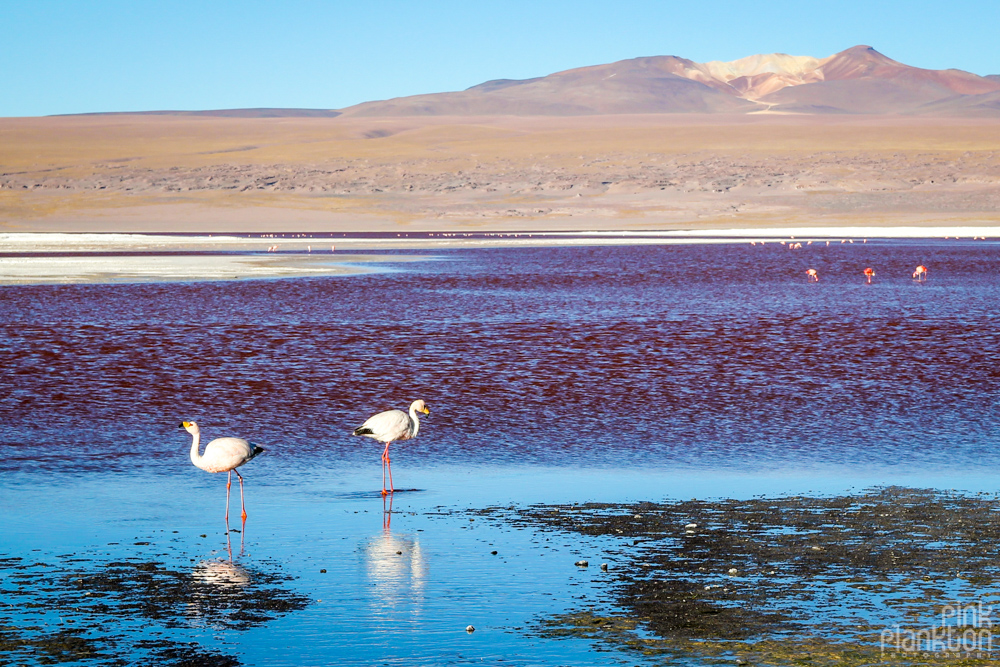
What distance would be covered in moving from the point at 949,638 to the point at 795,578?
118 cm

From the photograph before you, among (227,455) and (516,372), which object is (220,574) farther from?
(516,372)

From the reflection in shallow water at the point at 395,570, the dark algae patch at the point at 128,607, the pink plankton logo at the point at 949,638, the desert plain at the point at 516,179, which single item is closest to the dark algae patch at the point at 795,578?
the pink plankton logo at the point at 949,638

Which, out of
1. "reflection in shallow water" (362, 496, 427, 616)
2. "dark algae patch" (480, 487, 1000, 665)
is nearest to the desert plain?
"dark algae patch" (480, 487, 1000, 665)

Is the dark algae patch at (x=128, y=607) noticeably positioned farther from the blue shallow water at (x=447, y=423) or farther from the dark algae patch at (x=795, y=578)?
the dark algae patch at (x=795, y=578)

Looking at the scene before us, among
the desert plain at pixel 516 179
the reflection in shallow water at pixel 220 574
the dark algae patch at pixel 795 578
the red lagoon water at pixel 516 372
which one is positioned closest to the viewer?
the dark algae patch at pixel 795 578

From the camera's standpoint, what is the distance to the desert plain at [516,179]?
82.6 meters

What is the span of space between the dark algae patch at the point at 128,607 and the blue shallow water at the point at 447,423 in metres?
0.19

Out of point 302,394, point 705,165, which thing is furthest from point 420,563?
point 705,165

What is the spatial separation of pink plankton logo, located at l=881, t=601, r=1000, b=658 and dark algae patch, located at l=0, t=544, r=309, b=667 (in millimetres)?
3040

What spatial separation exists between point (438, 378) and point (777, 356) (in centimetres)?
500

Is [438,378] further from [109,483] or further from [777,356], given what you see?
[109,483]

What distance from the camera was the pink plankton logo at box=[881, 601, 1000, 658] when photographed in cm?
630

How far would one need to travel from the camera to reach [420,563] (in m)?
8.01

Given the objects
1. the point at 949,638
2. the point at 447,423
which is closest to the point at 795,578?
the point at 949,638
